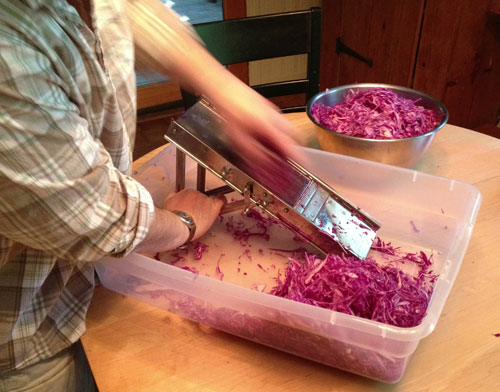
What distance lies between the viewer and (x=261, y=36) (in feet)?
5.19

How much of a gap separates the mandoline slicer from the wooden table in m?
0.25

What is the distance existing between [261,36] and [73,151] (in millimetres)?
1151

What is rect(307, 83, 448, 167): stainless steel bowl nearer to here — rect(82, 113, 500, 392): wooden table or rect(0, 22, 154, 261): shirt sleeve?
rect(82, 113, 500, 392): wooden table

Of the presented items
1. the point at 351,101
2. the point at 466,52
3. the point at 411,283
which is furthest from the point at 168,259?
the point at 466,52

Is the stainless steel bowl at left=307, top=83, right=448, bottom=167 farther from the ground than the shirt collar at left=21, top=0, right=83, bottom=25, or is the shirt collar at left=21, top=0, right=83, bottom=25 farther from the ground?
the shirt collar at left=21, top=0, right=83, bottom=25

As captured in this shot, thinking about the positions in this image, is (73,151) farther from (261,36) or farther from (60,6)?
(261,36)

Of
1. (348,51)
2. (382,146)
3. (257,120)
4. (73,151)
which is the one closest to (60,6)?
(73,151)

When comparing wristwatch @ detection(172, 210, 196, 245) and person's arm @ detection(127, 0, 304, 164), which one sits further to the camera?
wristwatch @ detection(172, 210, 196, 245)

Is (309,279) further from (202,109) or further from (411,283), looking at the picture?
(202,109)

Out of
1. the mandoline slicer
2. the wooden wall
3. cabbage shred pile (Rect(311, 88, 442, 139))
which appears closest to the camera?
the mandoline slicer

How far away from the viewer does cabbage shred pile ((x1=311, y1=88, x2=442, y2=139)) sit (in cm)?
124

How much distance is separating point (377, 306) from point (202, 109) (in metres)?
0.56

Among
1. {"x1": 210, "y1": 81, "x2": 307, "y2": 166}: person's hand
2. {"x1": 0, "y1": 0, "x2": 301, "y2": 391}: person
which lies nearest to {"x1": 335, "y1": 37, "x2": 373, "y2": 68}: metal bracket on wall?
{"x1": 0, "y1": 0, "x2": 301, "y2": 391}: person

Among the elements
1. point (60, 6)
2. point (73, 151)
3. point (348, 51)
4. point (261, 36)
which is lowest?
point (348, 51)
